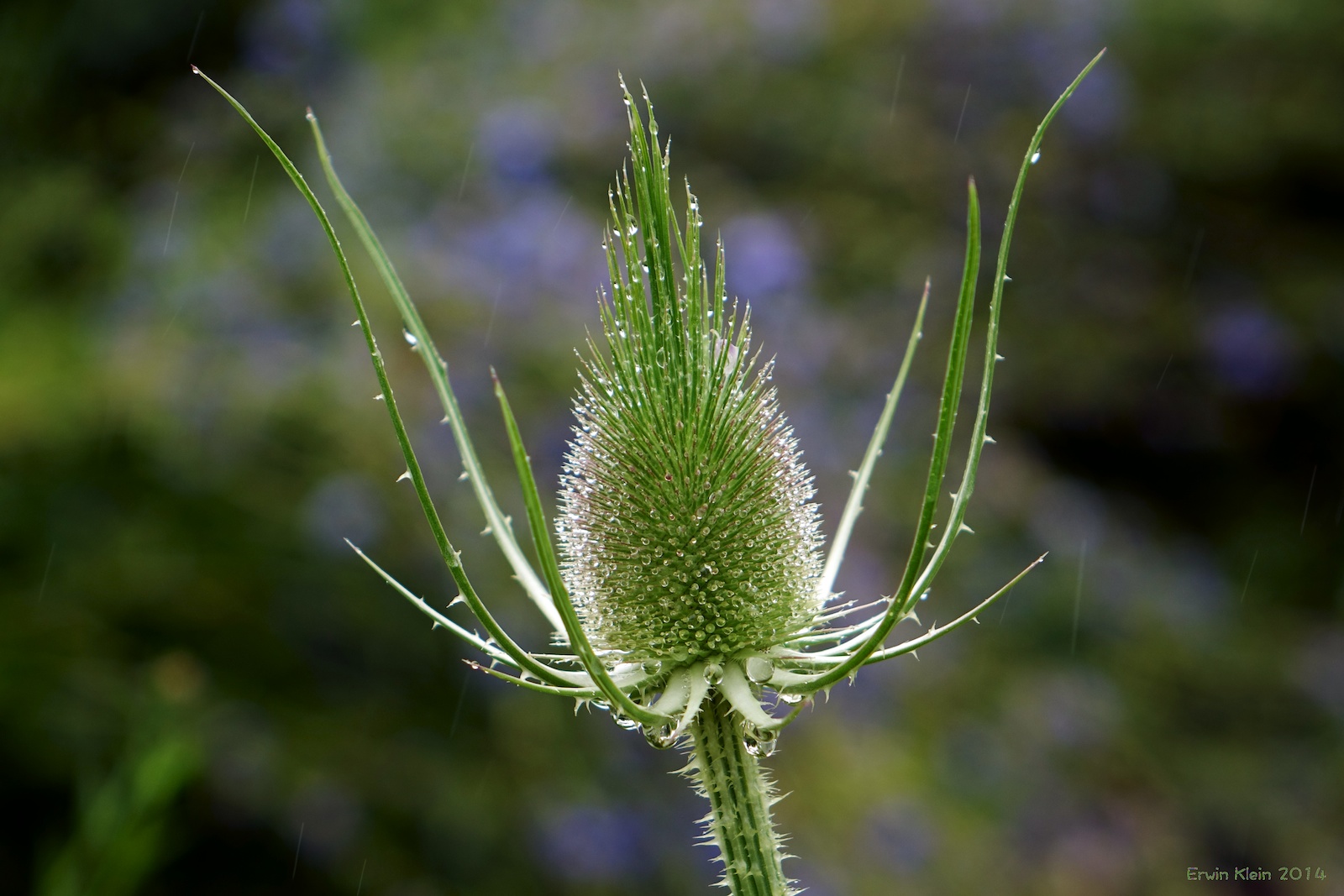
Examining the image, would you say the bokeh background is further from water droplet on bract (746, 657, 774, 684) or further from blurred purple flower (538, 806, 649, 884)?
water droplet on bract (746, 657, 774, 684)

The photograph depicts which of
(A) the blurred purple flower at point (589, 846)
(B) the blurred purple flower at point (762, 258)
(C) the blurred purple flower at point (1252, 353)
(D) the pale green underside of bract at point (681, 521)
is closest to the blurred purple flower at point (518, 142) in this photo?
(B) the blurred purple flower at point (762, 258)

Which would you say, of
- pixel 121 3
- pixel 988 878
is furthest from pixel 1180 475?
pixel 121 3

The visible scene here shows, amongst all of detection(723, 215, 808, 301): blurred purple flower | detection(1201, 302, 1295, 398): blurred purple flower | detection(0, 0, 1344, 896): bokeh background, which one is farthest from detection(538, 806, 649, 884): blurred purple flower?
detection(1201, 302, 1295, 398): blurred purple flower

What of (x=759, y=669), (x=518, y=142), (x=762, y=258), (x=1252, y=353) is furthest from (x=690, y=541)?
(x=1252, y=353)

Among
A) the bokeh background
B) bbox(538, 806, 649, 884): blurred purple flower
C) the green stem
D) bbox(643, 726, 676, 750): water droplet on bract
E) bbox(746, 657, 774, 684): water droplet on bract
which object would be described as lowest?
the green stem

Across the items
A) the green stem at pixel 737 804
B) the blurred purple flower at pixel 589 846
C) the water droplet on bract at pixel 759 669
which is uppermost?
the blurred purple flower at pixel 589 846

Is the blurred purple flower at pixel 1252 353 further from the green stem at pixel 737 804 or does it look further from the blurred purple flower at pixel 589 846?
the green stem at pixel 737 804

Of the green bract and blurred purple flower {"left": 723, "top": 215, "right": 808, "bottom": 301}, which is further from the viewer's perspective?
blurred purple flower {"left": 723, "top": 215, "right": 808, "bottom": 301}
